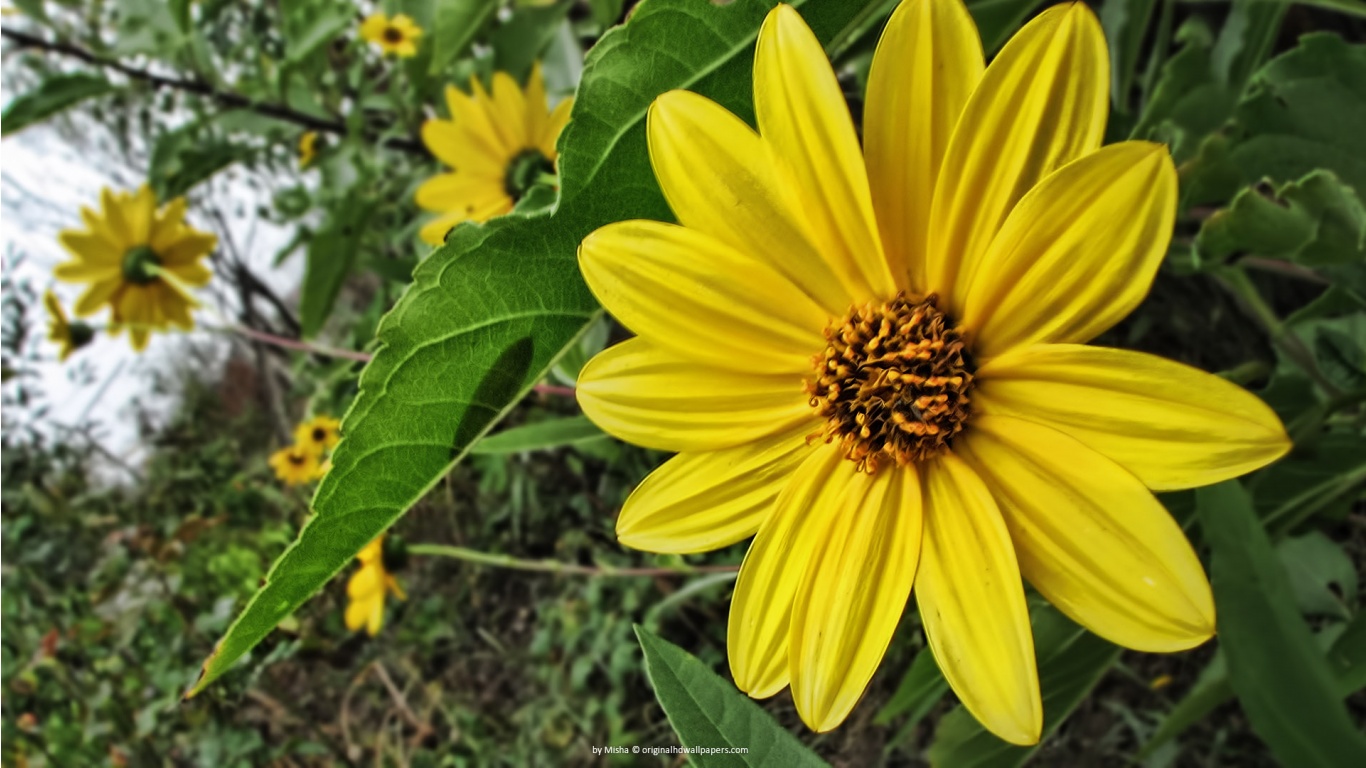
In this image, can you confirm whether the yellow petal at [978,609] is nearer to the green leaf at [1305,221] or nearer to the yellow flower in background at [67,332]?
the green leaf at [1305,221]

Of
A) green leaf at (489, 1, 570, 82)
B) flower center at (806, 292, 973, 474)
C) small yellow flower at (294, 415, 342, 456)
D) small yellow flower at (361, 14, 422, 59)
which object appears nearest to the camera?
flower center at (806, 292, 973, 474)

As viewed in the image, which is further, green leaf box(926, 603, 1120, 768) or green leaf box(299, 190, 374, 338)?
green leaf box(299, 190, 374, 338)

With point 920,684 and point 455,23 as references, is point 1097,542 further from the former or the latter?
point 455,23

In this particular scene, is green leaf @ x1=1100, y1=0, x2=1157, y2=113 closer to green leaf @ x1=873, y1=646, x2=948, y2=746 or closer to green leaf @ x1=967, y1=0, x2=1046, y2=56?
green leaf @ x1=967, y1=0, x2=1046, y2=56

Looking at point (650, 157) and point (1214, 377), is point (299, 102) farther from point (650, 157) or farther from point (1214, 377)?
point (1214, 377)

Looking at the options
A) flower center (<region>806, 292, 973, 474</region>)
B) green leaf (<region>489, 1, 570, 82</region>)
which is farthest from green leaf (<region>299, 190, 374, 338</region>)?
flower center (<region>806, 292, 973, 474</region>)

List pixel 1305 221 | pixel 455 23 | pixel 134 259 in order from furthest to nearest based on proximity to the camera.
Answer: pixel 134 259, pixel 455 23, pixel 1305 221

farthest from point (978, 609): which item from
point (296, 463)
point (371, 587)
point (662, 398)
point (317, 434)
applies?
point (296, 463)
